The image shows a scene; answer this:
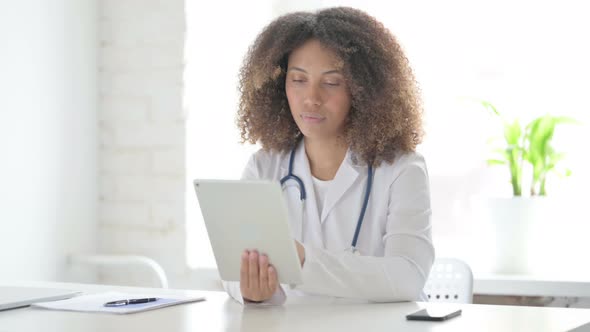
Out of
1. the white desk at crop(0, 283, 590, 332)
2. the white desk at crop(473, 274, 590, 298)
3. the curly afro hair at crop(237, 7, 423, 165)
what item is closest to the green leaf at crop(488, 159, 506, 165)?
the white desk at crop(473, 274, 590, 298)

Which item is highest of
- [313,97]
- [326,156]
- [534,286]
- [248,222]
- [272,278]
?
[313,97]

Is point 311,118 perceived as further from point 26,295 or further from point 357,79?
point 26,295

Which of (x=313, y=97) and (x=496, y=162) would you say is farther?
(x=496, y=162)

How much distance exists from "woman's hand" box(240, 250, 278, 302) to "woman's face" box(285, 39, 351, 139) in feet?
1.67

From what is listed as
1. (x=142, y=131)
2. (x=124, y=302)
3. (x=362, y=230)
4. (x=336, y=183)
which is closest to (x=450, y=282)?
Answer: (x=362, y=230)

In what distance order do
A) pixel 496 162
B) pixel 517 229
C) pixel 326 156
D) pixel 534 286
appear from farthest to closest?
pixel 496 162 < pixel 517 229 < pixel 534 286 < pixel 326 156

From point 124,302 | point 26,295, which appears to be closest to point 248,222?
point 124,302

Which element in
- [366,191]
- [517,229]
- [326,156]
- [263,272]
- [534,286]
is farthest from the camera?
[517,229]

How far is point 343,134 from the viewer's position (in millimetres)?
2133

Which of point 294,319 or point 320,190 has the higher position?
point 320,190

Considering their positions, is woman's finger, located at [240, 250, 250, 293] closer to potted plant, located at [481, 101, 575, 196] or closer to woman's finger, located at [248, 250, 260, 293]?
woman's finger, located at [248, 250, 260, 293]

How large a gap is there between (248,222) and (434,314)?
345 mm

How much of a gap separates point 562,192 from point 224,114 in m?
1.06

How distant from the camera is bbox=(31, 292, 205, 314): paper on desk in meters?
1.56
